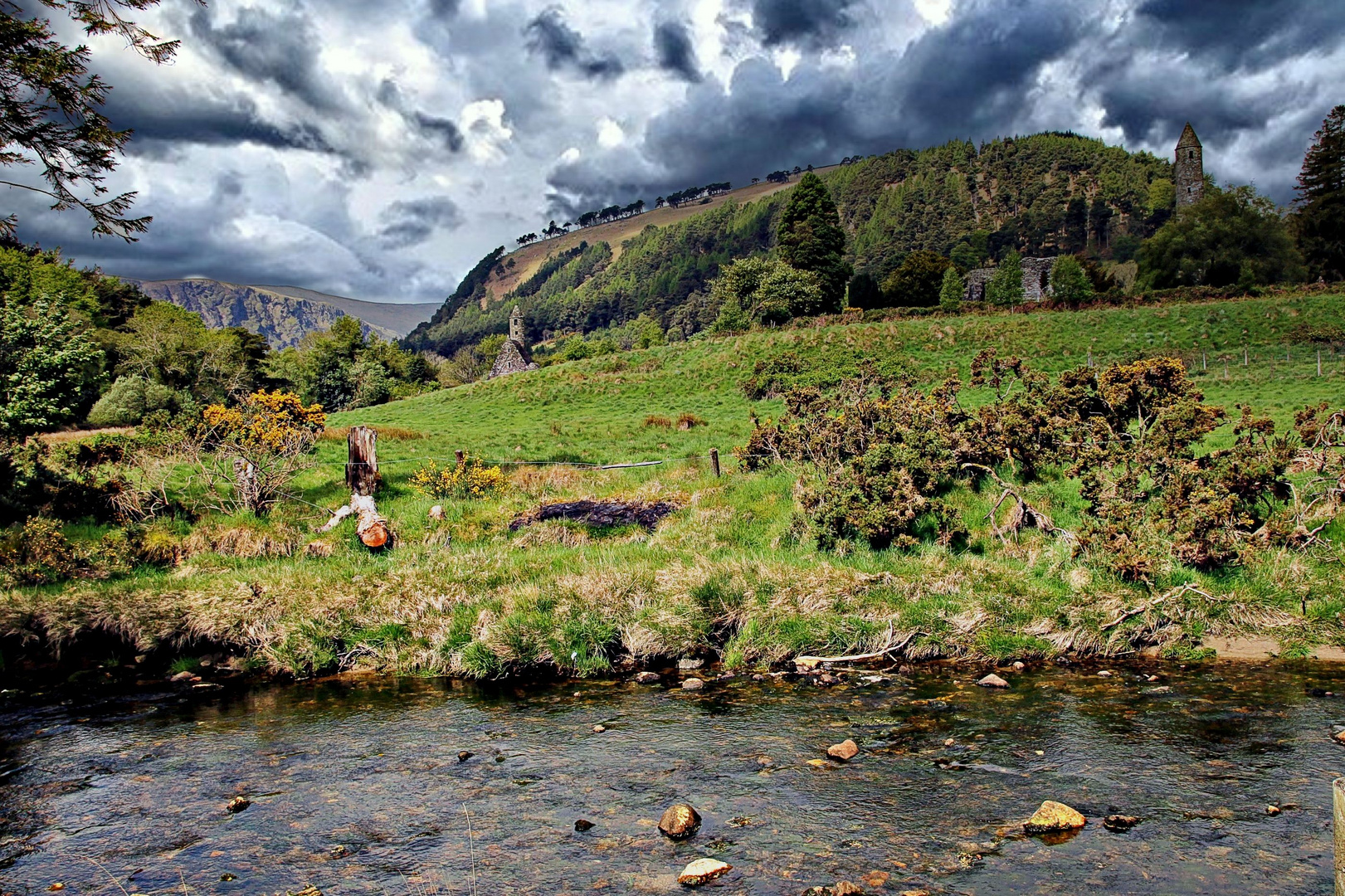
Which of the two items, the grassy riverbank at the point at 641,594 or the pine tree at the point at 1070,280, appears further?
the pine tree at the point at 1070,280

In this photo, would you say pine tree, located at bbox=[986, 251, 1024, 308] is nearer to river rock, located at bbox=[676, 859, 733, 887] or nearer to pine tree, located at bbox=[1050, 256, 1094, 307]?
pine tree, located at bbox=[1050, 256, 1094, 307]

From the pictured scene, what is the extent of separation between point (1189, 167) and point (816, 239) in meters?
124

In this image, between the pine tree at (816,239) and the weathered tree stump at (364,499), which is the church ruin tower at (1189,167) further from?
the weathered tree stump at (364,499)

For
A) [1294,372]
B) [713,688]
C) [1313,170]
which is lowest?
[713,688]

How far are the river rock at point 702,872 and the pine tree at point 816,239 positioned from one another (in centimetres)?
7998

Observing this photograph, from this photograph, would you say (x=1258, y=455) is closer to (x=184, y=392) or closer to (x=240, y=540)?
(x=240, y=540)

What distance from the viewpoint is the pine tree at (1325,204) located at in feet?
240

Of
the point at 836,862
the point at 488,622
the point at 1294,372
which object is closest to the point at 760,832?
the point at 836,862

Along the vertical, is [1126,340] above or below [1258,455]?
above

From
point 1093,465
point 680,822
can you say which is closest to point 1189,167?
point 1093,465

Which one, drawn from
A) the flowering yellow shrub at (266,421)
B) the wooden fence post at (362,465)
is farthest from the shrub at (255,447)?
the wooden fence post at (362,465)

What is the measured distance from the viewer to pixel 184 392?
142 ft

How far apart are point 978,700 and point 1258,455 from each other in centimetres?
772

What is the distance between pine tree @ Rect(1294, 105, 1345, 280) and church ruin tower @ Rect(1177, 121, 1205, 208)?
93.4 m
